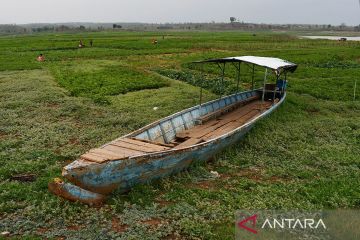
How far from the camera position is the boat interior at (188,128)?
9405 millimetres

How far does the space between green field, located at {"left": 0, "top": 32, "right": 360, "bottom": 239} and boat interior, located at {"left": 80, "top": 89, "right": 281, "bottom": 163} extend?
859 millimetres

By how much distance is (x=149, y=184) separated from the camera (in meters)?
9.34

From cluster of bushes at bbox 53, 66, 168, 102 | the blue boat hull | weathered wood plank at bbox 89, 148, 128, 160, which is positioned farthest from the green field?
weathered wood plank at bbox 89, 148, 128, 160

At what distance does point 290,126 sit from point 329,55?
26.0m

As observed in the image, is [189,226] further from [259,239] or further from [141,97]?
[141,97]

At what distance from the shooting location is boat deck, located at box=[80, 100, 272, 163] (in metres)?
8.99

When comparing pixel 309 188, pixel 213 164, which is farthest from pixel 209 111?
pixel 309 188

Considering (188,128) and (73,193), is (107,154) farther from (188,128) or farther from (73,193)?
(188,128)

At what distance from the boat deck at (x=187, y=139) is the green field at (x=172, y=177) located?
0.81 meters

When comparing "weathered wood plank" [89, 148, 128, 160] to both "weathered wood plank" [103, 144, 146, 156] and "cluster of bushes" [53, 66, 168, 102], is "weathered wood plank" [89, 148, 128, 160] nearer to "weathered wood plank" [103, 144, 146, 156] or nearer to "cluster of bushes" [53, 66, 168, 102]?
"weathered wood plank" [103, 144, 146, 156]

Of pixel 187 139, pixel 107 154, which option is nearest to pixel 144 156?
pixel 107 154

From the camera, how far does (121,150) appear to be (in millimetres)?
9477

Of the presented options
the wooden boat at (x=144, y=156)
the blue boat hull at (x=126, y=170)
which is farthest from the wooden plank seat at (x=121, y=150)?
the blue boat hull at (x=126, y=170)

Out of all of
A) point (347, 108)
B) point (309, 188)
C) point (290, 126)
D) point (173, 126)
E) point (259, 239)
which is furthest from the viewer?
point (347, 108)
